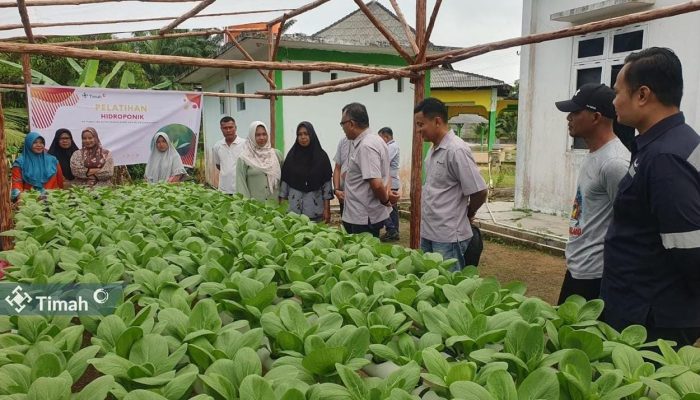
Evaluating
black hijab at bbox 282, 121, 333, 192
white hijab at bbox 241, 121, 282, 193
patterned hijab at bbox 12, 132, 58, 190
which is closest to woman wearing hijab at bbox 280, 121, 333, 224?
black hijab at bbox 282, 121, 333, 192

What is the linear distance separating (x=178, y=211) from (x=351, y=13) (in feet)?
42.0

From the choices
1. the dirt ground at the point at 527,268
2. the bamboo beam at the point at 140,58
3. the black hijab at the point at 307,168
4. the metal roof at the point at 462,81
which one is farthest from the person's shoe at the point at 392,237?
the metal roof at the point at 462,81

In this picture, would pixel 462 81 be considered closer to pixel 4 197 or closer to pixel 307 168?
pixel 307 168

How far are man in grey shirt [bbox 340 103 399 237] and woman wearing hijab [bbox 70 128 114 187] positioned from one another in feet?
9.59

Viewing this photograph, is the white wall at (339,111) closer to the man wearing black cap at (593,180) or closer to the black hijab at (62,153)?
the black hijab at (62,153)

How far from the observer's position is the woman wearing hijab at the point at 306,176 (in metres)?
4.54

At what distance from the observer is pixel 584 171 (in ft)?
7.77

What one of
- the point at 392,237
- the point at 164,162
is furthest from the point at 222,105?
the point at 392,237

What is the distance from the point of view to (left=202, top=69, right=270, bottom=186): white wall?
993 cm

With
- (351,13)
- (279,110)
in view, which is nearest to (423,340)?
(279,110)

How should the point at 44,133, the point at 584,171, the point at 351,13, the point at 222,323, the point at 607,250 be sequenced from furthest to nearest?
1. the point at 351,13
2. the point at 44,133
3. the point at 584,171
4. the point at 607,250
5. the point at 222,323

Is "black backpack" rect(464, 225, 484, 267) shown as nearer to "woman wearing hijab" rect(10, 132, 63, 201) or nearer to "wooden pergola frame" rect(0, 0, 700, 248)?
"wooden pergola frame" rect(0, 0, 700, 248)

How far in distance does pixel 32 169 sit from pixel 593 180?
493cm

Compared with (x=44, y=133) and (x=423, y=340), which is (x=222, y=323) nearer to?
(x=423, y=340)
